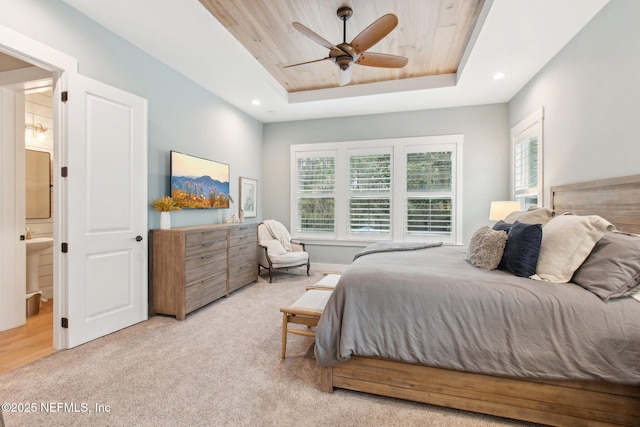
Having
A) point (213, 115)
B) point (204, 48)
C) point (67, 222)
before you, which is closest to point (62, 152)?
point (67, 222)

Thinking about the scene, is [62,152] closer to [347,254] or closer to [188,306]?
[188,306]

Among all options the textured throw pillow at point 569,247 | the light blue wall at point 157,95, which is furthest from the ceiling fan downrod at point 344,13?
the textured throw pillow at point 569,247

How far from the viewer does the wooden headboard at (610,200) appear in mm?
1998

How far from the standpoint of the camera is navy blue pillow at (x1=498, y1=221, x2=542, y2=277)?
1841mm

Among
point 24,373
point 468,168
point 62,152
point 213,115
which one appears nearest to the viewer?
point 24,373

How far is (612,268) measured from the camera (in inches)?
60.4

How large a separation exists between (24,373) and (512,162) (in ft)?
19.4

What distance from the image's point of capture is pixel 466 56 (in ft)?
10.7

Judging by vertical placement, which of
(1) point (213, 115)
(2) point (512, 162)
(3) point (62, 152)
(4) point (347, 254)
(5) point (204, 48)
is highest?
(5) point (204, 48)

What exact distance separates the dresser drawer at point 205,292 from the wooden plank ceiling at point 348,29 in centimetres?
280

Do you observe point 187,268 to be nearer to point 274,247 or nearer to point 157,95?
point 274,247

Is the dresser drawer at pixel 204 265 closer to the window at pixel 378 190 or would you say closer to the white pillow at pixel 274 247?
the white pillow at pixel 274 247

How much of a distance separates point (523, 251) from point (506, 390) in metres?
0.86

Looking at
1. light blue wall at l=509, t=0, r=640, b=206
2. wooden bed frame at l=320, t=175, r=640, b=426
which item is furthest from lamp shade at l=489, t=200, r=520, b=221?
wooden bed frame at l=320, t=175, r=640, b=426
